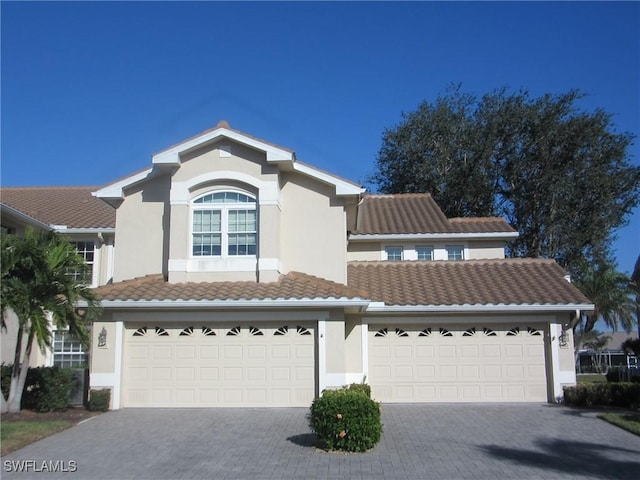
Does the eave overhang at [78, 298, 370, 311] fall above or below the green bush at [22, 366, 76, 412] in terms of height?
A: above

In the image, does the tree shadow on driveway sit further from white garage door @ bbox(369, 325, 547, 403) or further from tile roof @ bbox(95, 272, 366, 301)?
tile roof @ bbox(95, 272, 366, 301)

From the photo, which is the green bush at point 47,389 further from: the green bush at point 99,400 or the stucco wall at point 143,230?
the stucco wall at point 143,230

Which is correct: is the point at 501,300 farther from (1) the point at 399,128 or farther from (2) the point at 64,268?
(1) the point at 399,128

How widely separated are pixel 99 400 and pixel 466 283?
10.2m

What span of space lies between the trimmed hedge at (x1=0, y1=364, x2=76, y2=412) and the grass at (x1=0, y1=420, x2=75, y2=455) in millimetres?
1293

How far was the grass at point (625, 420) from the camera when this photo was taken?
12.8 m

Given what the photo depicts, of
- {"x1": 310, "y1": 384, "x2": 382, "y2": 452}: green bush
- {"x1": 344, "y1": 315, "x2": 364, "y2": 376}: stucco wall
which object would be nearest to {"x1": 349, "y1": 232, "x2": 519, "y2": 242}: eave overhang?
{"x1": 344, "y1": 315, "x2": 364, "y2": 376}: stucco wall

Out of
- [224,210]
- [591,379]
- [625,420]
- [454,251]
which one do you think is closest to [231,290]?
[224,210]

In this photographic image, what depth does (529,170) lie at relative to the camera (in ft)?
123

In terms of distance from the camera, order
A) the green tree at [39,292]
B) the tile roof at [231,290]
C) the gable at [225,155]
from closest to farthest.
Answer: the green tree at [39,292], the tile roof at [231,290], the gable at [225,155]

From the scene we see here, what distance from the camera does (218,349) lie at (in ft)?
52.3

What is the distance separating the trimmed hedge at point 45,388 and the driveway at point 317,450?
1239mm

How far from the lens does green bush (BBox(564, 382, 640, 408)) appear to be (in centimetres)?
1630

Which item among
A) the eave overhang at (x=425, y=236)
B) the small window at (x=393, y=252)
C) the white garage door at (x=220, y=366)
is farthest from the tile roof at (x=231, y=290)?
the small window at (x=393, y=252)
